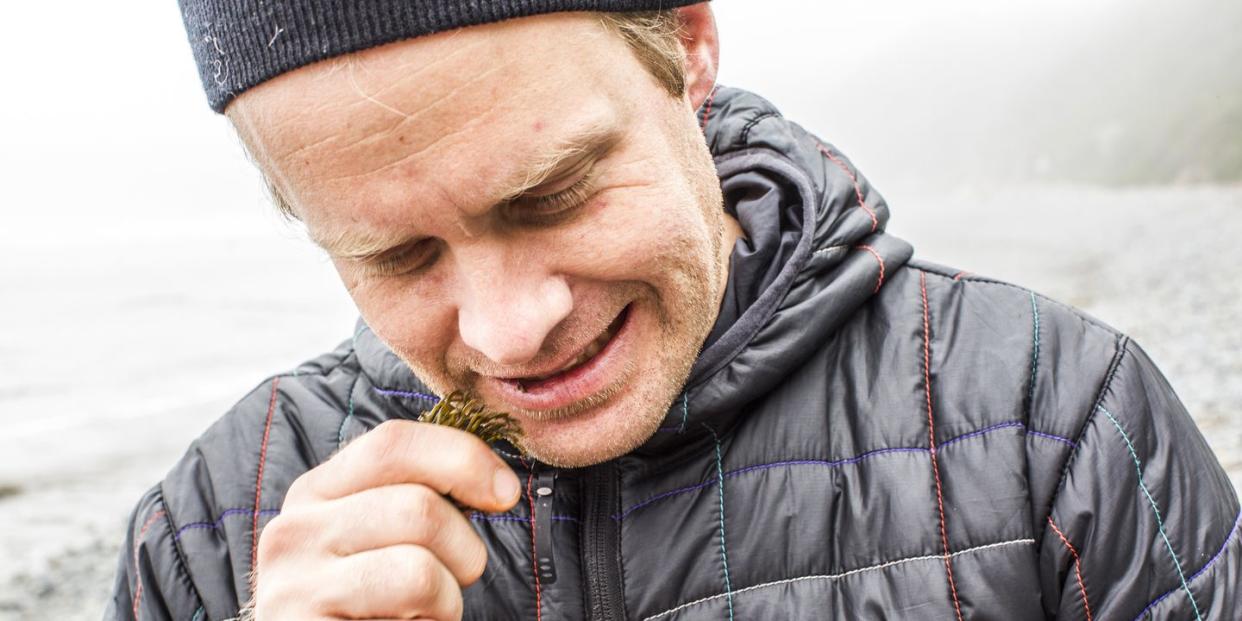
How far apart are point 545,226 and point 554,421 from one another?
492mm

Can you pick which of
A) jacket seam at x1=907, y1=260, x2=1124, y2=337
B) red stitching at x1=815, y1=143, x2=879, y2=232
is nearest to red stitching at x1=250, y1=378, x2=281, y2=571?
red stitching at x1=815, y1=143, x2=879, y2=232

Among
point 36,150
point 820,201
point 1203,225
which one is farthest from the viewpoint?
point 36,150

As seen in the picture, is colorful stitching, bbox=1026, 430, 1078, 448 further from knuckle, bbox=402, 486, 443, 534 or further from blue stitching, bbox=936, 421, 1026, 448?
knuckle, bbox=402, 486, 443, 534

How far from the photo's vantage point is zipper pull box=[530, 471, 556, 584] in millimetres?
2322

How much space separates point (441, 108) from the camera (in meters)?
1.83

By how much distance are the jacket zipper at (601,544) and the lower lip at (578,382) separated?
0.35 metres

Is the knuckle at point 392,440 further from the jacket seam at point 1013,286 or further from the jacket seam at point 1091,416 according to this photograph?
the jacket seam at point 1013,286

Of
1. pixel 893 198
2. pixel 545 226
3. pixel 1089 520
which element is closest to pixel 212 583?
pixel 545 226

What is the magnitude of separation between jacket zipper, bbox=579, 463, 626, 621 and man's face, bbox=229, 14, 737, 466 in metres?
0.23

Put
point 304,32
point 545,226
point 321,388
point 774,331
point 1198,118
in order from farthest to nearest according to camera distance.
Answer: point 1198,118 → point 321,388 → point 774,331 → point 545,226 → point 304,32

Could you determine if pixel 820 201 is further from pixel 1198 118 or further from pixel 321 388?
pixel 1198 118

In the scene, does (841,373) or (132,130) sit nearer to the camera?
(841,373)

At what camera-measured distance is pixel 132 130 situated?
517ft

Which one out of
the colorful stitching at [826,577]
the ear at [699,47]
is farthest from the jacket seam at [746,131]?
the colorful stitching at [826,577]
